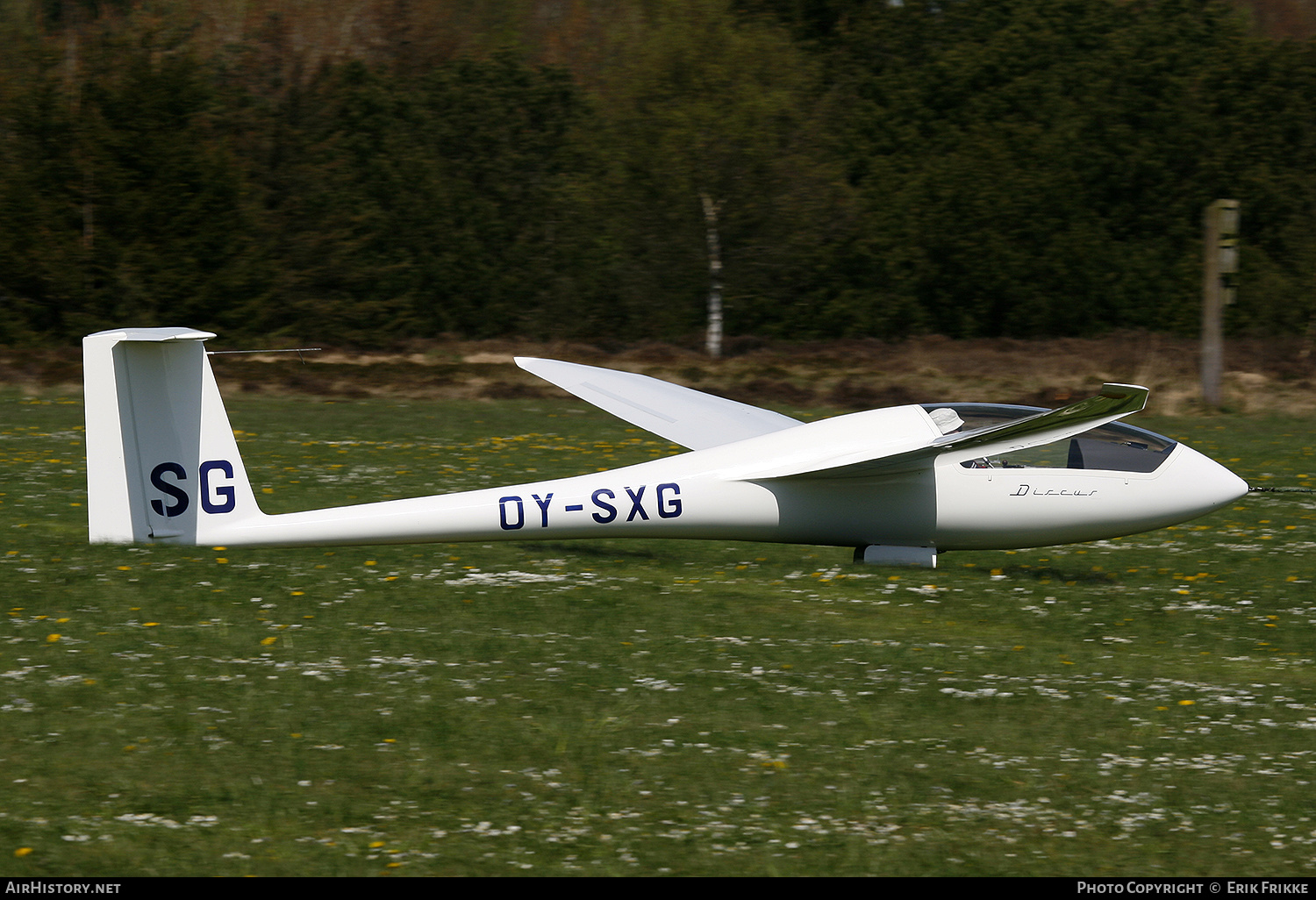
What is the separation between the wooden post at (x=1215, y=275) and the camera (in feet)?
108

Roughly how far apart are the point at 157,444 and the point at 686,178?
Result: 131ft

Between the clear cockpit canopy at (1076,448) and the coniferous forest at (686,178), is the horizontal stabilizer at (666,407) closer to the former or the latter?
the clear cockpit canopy at (1076,448)

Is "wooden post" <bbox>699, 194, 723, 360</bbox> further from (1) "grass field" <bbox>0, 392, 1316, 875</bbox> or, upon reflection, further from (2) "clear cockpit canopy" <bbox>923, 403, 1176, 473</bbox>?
(2) "clear cockpit canopy" <bbox>923, 403, 1176, 473</bbox>

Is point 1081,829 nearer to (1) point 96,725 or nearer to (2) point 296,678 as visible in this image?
(2) point 296,678

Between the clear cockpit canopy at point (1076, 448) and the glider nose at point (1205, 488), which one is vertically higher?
the clear cockpit canopy at point (1076, 448)

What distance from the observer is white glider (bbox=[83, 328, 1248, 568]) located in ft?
40.2

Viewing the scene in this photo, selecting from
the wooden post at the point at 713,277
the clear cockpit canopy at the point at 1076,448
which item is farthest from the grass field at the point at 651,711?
the wooden post at the point at 713,277

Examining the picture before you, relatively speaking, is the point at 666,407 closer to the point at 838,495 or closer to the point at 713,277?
the point at 838,495

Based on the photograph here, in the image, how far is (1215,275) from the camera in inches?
1353

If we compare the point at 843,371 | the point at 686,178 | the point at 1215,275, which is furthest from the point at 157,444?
the point at 686,178

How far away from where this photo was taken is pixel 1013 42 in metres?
61.0

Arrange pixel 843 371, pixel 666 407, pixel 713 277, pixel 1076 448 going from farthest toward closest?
pixel 713 277 → pixel 843 371 → pixel 666 407 → pixel 1076 448

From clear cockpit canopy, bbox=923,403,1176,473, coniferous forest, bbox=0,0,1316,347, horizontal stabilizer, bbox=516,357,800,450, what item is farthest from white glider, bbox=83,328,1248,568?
coniferous forest, bbox=0,0,1316,347

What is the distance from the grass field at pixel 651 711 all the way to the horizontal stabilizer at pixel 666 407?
138 cm
